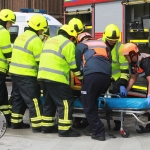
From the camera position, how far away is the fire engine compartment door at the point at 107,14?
1009 centimetres

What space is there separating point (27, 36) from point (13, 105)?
1157 mm

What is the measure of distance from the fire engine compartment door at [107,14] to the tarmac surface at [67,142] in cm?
411

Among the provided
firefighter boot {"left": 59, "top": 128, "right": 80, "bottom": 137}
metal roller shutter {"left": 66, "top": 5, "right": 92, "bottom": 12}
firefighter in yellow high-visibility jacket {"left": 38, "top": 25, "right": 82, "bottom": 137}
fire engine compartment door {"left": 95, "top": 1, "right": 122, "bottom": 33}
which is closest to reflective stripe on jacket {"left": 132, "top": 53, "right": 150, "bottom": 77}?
firefighter in yellow high-visibility jacket {"left": 38, "top": 25, "right": 82, "bottom": 137}

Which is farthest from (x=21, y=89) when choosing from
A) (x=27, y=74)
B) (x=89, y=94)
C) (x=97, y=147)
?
(x=97, y=147)

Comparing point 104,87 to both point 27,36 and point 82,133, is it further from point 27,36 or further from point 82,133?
→ point 27,36

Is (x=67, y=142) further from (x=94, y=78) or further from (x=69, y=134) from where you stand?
(x=94, y=78)

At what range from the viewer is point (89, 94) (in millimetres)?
6098

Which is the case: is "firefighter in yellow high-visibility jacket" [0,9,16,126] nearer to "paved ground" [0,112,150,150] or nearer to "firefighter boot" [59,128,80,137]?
"paved ground" [0,112,150,150]

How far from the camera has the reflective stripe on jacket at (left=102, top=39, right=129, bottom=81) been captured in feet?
22.6

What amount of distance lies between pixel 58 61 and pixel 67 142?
3.81 feet

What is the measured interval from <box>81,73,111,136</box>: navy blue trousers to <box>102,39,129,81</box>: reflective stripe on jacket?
807 millimetres

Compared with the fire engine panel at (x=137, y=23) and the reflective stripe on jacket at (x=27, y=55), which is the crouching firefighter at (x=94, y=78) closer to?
the reflective stripe on jacket at (x=27, y=55)

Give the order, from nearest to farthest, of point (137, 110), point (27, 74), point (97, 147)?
1. point (97, 147)
2. point (137, 110)
3. point (27, 74)

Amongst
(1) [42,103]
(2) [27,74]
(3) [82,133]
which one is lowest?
(3) [82,133]
